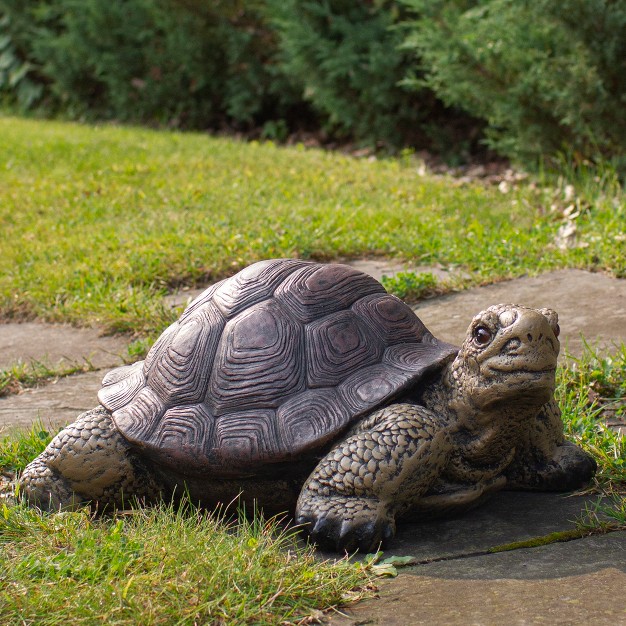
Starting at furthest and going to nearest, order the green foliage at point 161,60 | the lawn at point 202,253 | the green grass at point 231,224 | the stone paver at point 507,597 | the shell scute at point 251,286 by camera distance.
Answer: the green foliage at point 161,60 → the green grass at point 231,224 → the shell scute at point 251,286 → the lawn at point 202,253 → the stone paver at point 507,597

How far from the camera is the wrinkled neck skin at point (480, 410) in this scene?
2.97 metres

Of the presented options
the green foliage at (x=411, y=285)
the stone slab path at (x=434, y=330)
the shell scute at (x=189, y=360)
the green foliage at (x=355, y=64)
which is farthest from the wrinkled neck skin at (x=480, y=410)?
the green foliage at (x=355, y=64)

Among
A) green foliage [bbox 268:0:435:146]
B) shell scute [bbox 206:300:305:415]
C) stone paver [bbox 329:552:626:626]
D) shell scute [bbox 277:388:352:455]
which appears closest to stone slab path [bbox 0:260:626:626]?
stone paver [bbox 329:552:626:626]

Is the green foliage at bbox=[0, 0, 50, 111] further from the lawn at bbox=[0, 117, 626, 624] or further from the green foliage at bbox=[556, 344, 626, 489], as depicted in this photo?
the green foliage at bbox=[556, 344, 626, 489]

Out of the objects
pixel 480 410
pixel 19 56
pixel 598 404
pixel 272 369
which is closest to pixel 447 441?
pixel 480 410

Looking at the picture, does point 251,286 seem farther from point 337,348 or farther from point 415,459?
point 415,459

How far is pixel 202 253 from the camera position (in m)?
5.92

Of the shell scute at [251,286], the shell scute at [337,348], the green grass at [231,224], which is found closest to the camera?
the shell scute at [337,348]

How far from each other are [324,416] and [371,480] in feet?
0.86

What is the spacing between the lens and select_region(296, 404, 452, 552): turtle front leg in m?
2.90

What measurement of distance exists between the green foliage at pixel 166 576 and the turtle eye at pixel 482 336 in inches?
31.3

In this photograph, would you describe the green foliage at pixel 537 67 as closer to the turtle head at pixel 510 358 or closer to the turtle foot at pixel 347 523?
the turtle head at pixel 510 358

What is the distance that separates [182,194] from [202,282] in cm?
220

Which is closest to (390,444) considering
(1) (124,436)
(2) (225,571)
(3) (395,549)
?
(3) (395,549)
